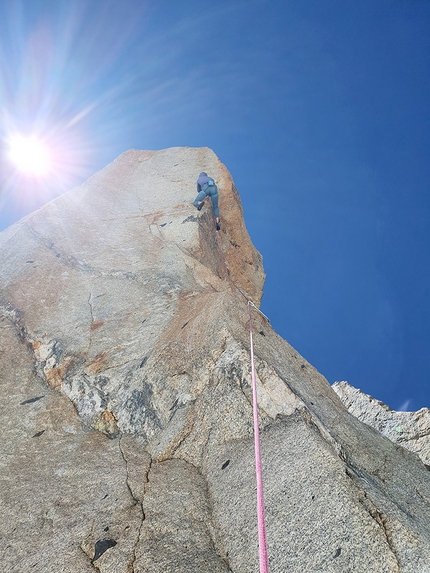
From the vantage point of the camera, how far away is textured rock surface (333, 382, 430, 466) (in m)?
5.12

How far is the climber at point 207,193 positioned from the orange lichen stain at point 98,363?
546 centimetres

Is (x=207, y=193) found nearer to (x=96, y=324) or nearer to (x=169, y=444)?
(x=96, y=324)

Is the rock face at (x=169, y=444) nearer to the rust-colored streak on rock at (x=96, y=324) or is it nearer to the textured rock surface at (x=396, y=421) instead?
the rust-colored streak on rock at (x=96, y=324)

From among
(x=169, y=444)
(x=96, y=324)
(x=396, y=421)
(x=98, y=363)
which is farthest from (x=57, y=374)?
(x=396, y=421)

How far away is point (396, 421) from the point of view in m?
5.86

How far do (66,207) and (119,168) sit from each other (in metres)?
4.34

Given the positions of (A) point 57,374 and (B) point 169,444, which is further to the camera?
(A) point 57,374

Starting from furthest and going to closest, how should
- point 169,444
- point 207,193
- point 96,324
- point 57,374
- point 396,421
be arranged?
point 207,193 → point 396,421 → point 96,324 → point 57,374 → point 169,444

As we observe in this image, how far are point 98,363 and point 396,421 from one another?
4612 mm

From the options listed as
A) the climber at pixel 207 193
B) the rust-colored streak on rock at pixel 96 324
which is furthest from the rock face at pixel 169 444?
the climber at pixel 207 193

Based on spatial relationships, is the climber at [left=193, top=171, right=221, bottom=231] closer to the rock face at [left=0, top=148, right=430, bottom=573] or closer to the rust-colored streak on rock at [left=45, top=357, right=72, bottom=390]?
the rock face at [left=0, top=148, right=430, bottom=573]

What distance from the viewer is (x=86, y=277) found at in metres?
6.86

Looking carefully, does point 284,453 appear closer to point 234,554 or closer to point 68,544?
point 234,554

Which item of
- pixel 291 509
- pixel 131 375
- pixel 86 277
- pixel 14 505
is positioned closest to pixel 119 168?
pixel 86 277
